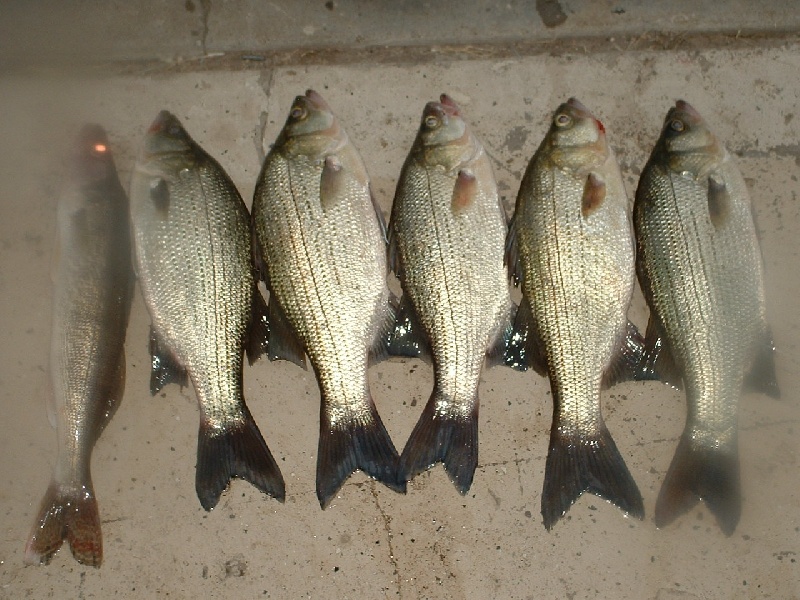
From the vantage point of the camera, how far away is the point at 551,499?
235 centimetres

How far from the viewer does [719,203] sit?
91.0 inches

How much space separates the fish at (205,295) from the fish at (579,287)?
3.76ft

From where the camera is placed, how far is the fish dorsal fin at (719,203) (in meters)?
2.31

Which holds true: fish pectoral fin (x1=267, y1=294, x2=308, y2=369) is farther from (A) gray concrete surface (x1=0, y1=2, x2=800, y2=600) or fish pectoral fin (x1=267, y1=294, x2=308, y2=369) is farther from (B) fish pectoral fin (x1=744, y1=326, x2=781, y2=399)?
(B) fish pectoral fin (x1=744, y1=326, x2=781, y2=399)

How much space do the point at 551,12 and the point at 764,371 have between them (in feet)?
6.05

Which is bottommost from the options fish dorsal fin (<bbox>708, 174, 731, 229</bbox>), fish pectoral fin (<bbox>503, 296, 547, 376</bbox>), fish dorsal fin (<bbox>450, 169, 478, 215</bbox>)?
fish pectoral fin (<bbox>503, 296, 547, 376</bbox>)

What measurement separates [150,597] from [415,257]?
6.34ft

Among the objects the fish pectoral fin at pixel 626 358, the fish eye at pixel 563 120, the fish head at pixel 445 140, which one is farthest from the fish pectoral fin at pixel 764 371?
the fish head at pixel 445 140

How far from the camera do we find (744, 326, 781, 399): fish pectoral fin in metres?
2.37

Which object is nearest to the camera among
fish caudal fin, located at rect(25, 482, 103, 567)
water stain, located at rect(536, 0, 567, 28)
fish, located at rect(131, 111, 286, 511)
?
fish, located at rect(131, 111, 286, 511)

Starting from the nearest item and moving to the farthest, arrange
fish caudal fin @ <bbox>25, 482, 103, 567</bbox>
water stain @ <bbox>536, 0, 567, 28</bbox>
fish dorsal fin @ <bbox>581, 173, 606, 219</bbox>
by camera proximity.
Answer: fish dorsal fin @ <bbox>581, 173, 606, 219</bbox>, fish caudal fin @ <bbox>25, 482, 103, 567</bbox>, water stain @ <bbox>536, 0, 567, 28</bbox>

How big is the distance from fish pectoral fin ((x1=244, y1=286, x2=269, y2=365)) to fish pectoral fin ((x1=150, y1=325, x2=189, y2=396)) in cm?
28

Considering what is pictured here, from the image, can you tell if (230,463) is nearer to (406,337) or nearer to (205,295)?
(205,295)

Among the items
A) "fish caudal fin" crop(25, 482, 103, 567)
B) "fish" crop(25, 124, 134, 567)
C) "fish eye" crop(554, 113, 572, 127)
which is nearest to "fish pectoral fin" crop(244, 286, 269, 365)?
Answer: "fish" crop(25, 124, 134, 567)
